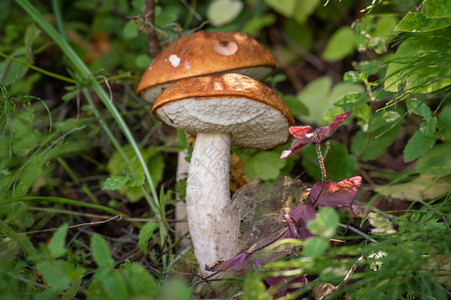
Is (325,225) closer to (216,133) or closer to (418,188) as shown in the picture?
(216,133)

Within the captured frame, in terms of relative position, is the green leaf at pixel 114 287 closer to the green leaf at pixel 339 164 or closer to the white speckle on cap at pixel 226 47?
the white speckle on cap at pixel 226 47

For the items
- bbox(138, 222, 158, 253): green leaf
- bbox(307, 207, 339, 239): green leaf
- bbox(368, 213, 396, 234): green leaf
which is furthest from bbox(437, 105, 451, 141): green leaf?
bbox(138, 222, 158, 253): green leaf

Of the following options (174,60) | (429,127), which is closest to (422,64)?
(429,127)

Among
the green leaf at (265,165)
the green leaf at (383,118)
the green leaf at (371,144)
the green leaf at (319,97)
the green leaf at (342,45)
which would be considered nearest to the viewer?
the green leaf at (383,118)

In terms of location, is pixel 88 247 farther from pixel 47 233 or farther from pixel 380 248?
pixel 380 248

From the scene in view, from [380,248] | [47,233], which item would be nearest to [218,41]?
[380,248]

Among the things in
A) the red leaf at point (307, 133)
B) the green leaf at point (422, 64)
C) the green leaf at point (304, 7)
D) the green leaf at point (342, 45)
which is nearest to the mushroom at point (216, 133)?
the red leaf at point (307, 133)
